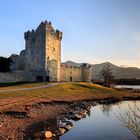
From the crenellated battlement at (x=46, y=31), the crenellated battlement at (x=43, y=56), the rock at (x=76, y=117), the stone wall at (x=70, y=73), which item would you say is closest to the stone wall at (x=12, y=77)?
the crenellated battlement at (x=43, y=56)

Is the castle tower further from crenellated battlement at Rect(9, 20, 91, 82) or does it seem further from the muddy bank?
the muddy bank

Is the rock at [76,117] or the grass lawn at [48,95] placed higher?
the grass lawn at [48,95]

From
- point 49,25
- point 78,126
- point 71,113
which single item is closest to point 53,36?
point 49,25

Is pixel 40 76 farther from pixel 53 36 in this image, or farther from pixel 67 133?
pixel 67 133

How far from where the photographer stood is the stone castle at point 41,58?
7381cm

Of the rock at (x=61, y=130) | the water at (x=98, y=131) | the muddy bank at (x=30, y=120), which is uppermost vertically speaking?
the muddy bank at (x=30, y=120)

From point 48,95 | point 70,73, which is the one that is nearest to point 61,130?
point 48,95

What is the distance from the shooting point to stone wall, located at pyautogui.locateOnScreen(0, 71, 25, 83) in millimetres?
66938

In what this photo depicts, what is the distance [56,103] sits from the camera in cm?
4297

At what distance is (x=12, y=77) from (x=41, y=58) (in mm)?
9147

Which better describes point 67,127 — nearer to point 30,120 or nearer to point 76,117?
point 30,120

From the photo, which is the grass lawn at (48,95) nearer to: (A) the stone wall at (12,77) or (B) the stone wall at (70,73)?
(A) the stone wall at (12,77)

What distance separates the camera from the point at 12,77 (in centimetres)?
6962

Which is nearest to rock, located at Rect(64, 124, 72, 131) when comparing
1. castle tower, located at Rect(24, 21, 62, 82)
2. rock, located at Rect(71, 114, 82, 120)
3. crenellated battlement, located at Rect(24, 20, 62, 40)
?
rock, located at Rect(71, 114, 82, 120)
